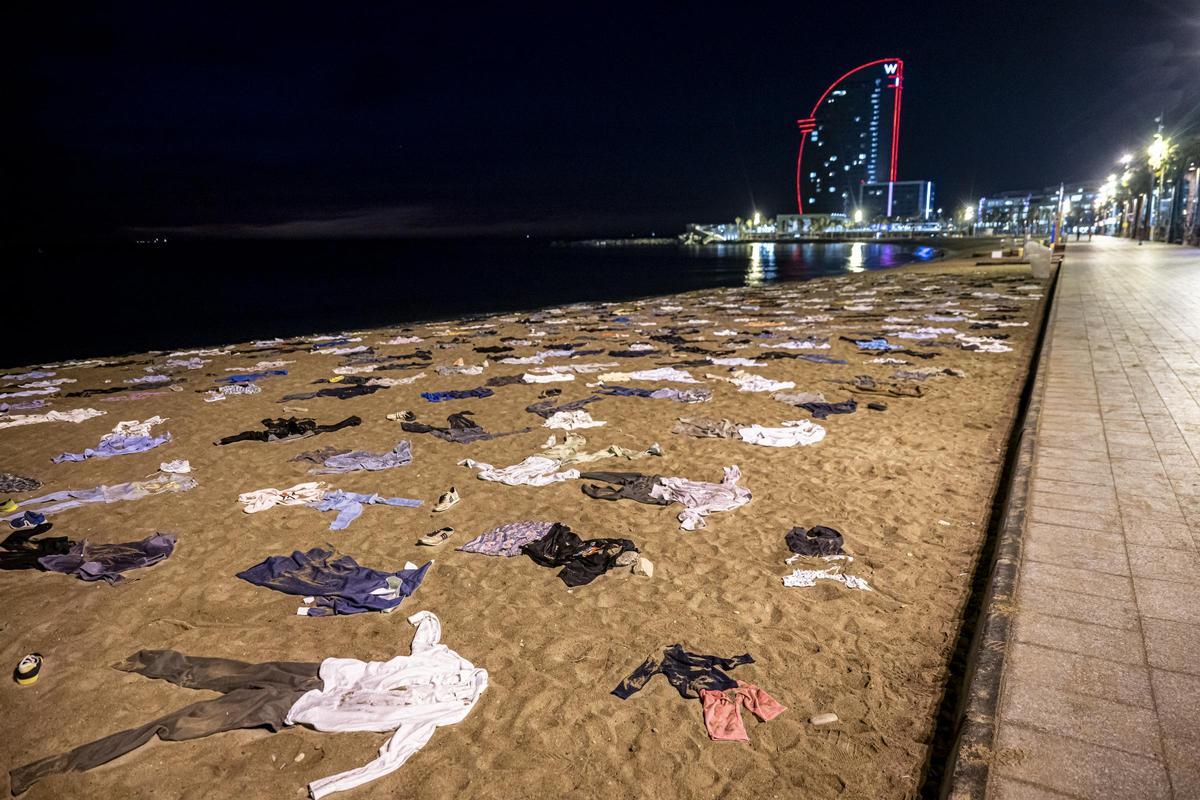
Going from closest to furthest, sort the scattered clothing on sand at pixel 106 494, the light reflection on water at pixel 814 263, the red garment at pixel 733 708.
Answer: the red garment at pixel 733 708 → the scattered clothing on sand at pixel 106 494 → the light reflection on water at pixel 814 263

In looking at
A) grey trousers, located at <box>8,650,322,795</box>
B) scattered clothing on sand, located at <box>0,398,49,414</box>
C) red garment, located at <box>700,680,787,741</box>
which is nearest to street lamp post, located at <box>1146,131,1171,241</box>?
red garment, located at <box>700,680,787,741</box>

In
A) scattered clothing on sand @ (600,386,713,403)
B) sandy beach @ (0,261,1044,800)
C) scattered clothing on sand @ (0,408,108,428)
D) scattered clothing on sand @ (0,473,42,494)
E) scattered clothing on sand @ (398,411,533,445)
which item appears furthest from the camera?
scattered clothing on sand @ (0,408,108,428)

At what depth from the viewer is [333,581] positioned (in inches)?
199

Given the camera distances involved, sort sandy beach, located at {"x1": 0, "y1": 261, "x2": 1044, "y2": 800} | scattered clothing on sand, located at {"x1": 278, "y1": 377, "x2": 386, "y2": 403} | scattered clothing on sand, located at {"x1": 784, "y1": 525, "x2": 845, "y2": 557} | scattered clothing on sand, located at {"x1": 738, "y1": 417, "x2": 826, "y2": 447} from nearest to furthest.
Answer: sandy beach, located at {"x1": 0, "y1": 261, "x2": 1044, "y2": 800} < scattered clothing on sand, located at {"x1": 784, "y1": 525, "x2": 845, "y2": 557} < scattered clothing on sand, located at {"x1": 738, "y1": 417, "x2": 826, "y2": 447} < scattered clothing on sand, located at {"x1": 278, "y1": 377, "x2": 386, "y2": 403}

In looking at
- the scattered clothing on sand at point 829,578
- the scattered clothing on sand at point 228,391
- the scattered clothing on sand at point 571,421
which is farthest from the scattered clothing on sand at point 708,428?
the scattered clothing on sand at point 228,391

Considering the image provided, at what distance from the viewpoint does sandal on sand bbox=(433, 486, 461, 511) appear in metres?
6.39

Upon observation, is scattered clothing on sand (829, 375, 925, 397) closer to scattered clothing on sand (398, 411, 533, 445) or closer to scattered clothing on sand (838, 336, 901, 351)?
scattered clothing on sand (838, 336, 901, 351)

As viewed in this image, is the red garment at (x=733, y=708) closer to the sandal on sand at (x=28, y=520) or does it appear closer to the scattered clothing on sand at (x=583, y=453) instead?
the scattered clothing on sand at (x=583, y=453)

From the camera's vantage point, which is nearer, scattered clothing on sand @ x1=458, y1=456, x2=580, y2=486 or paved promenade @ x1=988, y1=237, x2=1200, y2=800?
paved promenade @ x1=988, y1=237, x2=1200, y2=800

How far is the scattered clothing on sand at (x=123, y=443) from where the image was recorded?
28.0 feet

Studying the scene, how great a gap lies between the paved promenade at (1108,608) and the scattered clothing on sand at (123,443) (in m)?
10.3

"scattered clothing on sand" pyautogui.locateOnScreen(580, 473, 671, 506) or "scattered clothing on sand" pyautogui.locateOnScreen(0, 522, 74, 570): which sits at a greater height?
"scattered clothing on sand" pyautogui.locateOnScreen(580, 473, 671, 506)

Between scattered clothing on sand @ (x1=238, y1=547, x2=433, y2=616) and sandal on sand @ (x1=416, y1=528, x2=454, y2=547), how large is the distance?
0.31m

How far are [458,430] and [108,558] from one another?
4301 mm
